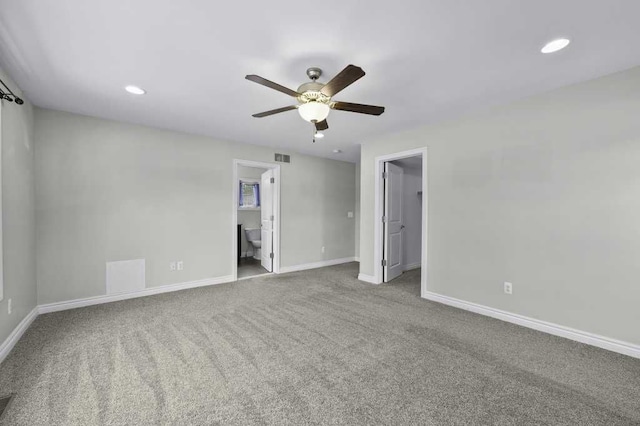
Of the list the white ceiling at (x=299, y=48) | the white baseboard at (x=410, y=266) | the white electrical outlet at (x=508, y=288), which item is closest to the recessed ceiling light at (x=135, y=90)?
Answer: the white ceiling at (x=299, y=48)

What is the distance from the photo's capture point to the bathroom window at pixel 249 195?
645 cm

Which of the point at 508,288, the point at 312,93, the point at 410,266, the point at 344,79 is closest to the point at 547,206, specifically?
the point at 508,288

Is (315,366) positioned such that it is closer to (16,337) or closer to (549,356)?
(549,356)


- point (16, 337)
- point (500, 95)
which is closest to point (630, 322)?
point (500, 95)

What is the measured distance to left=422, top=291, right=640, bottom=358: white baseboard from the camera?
224cm

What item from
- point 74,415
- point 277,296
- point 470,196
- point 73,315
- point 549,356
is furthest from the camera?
point 277,296

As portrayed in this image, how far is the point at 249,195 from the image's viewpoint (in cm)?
655

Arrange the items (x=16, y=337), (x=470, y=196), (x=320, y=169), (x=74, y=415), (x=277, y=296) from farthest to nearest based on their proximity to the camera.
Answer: (x=320, y=169)
(x=277, y=296)
(x=470, y=196)
(x=16, y=337)
(x=74, y=415)

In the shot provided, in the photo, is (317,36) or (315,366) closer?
(317,36)

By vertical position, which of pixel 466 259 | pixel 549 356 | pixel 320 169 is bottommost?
pixel 549 356

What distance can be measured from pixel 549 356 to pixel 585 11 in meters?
2.48

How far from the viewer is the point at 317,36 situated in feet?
5.86

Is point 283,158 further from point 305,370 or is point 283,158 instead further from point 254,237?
point 305,370

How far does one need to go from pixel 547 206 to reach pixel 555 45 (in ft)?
4.83
